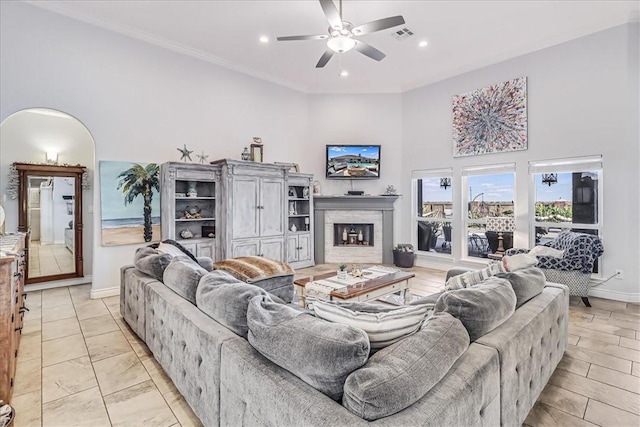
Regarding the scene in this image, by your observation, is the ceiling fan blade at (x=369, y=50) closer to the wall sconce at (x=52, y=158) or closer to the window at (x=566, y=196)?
the window at (x=566, y=196)

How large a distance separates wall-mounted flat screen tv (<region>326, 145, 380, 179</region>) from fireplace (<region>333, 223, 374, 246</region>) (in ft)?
3.67

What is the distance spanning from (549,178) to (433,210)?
2067 mm

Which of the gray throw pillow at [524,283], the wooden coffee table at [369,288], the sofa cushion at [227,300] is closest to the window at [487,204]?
the wooden coffee table at [369,288]

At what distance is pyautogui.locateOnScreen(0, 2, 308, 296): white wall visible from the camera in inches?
154

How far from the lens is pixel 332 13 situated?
3027mm

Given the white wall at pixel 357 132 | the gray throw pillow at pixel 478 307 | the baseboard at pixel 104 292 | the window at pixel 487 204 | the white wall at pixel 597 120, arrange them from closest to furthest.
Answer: the gray throw pillow at pixel 478 307, the white wall at pixel 597 120, the baseboard at pixel 104 292, the window at pixel 487 204, the white wall at pixel 357 132

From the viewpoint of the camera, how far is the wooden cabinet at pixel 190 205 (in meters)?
4.82

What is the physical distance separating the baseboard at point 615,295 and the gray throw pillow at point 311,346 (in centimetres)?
507

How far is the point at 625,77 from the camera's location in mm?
4215

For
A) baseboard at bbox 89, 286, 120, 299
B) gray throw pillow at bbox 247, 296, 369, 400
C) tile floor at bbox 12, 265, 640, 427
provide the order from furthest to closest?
1. baseboard at bbox 89, 286, 120, 299
2. tile floor at bbox 12, 265, 640, 427
3. gray throw pillow at bbox 247, 296, 369, 400

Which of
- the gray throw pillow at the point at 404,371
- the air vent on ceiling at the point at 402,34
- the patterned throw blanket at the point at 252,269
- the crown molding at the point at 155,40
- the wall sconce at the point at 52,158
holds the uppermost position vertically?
the crown molding at the point at 155,40

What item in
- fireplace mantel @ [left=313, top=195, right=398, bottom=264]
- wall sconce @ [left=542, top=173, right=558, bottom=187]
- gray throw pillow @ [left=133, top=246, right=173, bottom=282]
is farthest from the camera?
fireplace mantel @ [left=313, top=195, right=398, bottom=264]

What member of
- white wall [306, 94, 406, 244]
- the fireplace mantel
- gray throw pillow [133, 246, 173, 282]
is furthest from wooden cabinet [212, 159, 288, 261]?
gray throw pillow [133, 246, 173, 282]

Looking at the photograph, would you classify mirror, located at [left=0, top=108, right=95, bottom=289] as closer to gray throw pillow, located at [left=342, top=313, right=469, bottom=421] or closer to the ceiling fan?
the ceiling fan
